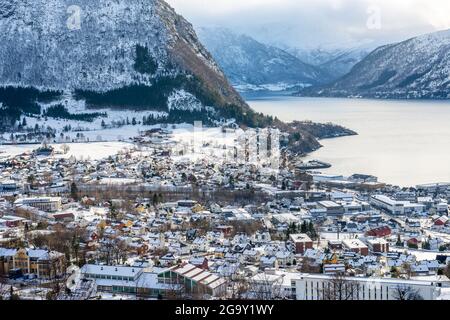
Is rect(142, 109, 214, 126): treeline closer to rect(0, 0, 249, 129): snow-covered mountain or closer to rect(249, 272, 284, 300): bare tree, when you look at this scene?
rect(0, 0, 249, 129): snow-covered mountain

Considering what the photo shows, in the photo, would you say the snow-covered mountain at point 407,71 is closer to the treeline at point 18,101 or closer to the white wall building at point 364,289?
the treeline at point 18,101

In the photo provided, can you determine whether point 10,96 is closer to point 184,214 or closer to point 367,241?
point 184,214

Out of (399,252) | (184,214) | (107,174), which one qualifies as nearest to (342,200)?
(184,214)

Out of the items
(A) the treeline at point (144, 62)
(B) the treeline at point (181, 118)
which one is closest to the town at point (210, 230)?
(B) the treeline at point (181, 118)

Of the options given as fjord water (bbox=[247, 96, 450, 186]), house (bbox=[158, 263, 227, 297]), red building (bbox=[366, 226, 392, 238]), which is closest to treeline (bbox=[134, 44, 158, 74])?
fjord water (bbox=[247, 96, 450, 186])

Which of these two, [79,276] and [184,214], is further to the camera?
[184,214]

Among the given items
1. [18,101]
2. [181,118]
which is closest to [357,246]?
[181,118]
